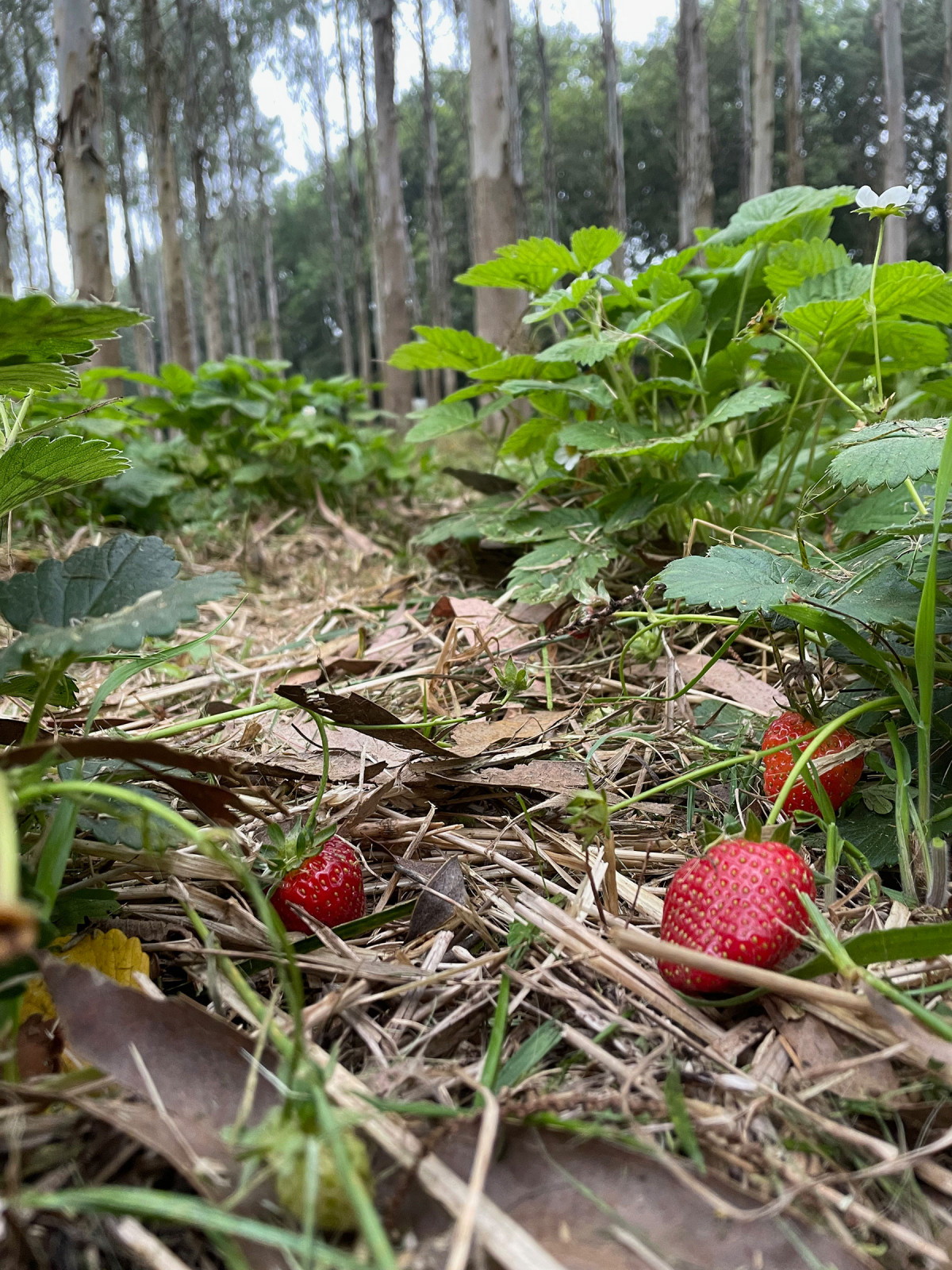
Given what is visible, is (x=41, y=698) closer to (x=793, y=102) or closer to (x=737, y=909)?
(x=737, y=909)

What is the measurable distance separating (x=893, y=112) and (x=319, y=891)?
11.7 meters

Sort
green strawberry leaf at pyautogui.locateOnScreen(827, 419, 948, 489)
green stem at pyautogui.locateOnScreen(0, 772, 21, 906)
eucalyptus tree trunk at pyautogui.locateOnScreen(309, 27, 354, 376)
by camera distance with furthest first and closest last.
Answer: eucalyptus tree trunk at pyautogui.locateOnScreen(309, 27, 354, 376) → green strawberry leaf at pyautogui.locateOnScreen(827, 419, 948, 489) → green stem at pyautogui.locateOnScreen(0, 772, 21, 906)

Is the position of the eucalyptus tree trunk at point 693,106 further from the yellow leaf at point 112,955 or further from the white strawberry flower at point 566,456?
the yellow leaf at point 112,955

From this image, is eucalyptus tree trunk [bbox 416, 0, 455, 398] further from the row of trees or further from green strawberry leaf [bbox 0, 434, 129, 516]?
green strawberry leaf [bbox 0, 434, 129, 516]

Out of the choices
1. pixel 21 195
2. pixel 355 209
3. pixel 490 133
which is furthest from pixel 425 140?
pixel 21 195

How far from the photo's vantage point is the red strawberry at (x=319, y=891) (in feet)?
2.30

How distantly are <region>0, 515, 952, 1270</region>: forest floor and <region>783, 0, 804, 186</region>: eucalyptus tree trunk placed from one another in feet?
24.8

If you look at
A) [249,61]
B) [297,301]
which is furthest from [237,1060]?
[297,301]

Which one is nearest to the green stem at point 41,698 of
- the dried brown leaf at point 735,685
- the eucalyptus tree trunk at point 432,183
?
the dried brown leaf at point 735,685

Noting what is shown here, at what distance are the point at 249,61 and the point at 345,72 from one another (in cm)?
480

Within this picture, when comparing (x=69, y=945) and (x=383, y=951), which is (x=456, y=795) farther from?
(x=69, y=945)

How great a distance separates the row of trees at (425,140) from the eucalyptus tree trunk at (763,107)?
0.11 ft

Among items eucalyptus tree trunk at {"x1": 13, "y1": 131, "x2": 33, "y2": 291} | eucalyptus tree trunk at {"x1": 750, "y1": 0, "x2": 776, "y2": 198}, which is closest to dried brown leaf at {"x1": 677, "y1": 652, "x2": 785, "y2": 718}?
eucalyptus tree trunk at {"x1": 750, "y1": 0, "x2": 776, "y2": 198}

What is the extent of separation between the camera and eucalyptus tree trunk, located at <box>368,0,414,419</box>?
7.33 meters
